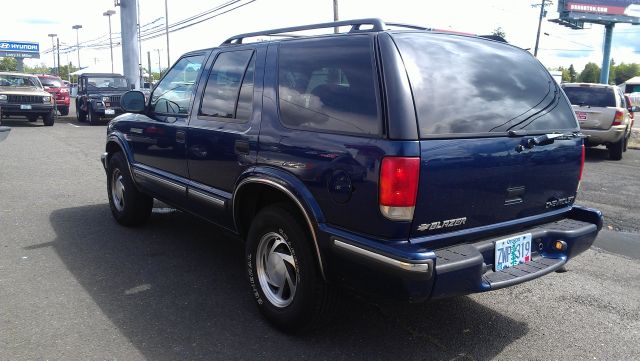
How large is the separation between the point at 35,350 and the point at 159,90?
8.91 ft

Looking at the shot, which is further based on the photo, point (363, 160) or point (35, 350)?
point (35, 350)

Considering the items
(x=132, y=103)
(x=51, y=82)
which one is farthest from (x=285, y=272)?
(x=51, y=82)

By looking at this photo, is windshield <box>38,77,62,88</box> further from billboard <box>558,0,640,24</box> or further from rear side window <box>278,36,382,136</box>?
billboard <box>558,0,640,24</box>

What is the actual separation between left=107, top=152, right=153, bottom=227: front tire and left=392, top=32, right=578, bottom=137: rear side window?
358cm

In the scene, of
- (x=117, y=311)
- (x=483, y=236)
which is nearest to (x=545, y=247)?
(x=483, y=236)

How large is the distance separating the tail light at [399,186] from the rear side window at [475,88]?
8.3 inches

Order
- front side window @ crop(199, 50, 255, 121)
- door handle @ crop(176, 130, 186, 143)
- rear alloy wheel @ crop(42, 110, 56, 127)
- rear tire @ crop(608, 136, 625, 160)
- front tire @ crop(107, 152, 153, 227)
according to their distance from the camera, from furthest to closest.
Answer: rear alloy wheel @ crop(42, 110, 56, 127) < rear tire @ crop(608, 136, 625, 160) < front tire @ crop(107, 152, 153, 227) < door handle @ crop(176, 130, 186, 143) < front side window @ crop(199, 50, 255, 121)

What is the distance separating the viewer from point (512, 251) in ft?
10.4

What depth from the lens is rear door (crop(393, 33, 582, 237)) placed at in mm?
2840

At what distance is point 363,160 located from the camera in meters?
2.79

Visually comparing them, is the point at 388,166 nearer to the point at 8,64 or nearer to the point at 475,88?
the point at 475,88

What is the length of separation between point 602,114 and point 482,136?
1030cm

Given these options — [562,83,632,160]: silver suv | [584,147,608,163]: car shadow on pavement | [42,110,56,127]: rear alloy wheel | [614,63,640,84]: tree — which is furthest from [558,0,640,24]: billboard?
[614,63,640,84]: tree

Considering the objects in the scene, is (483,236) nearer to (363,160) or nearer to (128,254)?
(363,160)
